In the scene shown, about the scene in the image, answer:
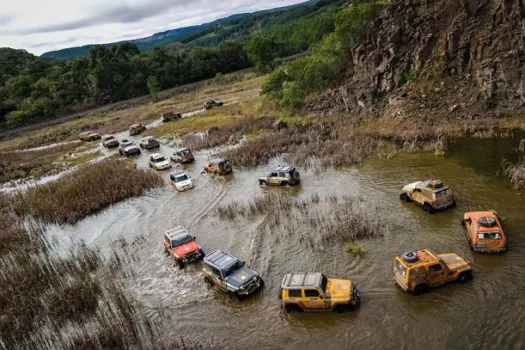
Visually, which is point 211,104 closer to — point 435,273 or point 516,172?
point 516,172

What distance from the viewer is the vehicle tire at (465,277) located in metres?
17.8

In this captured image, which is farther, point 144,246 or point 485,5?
point 485,5

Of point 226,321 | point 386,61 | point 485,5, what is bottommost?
point 226,321

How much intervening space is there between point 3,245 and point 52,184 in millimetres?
12315

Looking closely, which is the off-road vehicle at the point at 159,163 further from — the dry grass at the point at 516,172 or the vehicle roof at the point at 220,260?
the dry grass at the point at 516,172

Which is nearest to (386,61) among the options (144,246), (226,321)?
(144,246)

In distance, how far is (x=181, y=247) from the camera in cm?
2369

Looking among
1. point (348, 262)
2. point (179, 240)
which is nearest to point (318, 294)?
point (348, 262)

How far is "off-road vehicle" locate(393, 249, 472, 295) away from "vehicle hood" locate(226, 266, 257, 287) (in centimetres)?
679

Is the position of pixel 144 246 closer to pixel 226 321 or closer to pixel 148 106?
pixel 226 321

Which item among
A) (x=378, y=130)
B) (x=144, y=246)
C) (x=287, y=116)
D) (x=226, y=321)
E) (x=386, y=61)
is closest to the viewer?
(x=226, y=321)

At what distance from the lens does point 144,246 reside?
87.2 ft

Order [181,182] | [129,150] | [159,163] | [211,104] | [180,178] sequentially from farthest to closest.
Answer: [211,104]
[129,150]
[159,163]
[180,178]
[181,182]

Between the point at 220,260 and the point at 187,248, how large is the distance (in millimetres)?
3597
